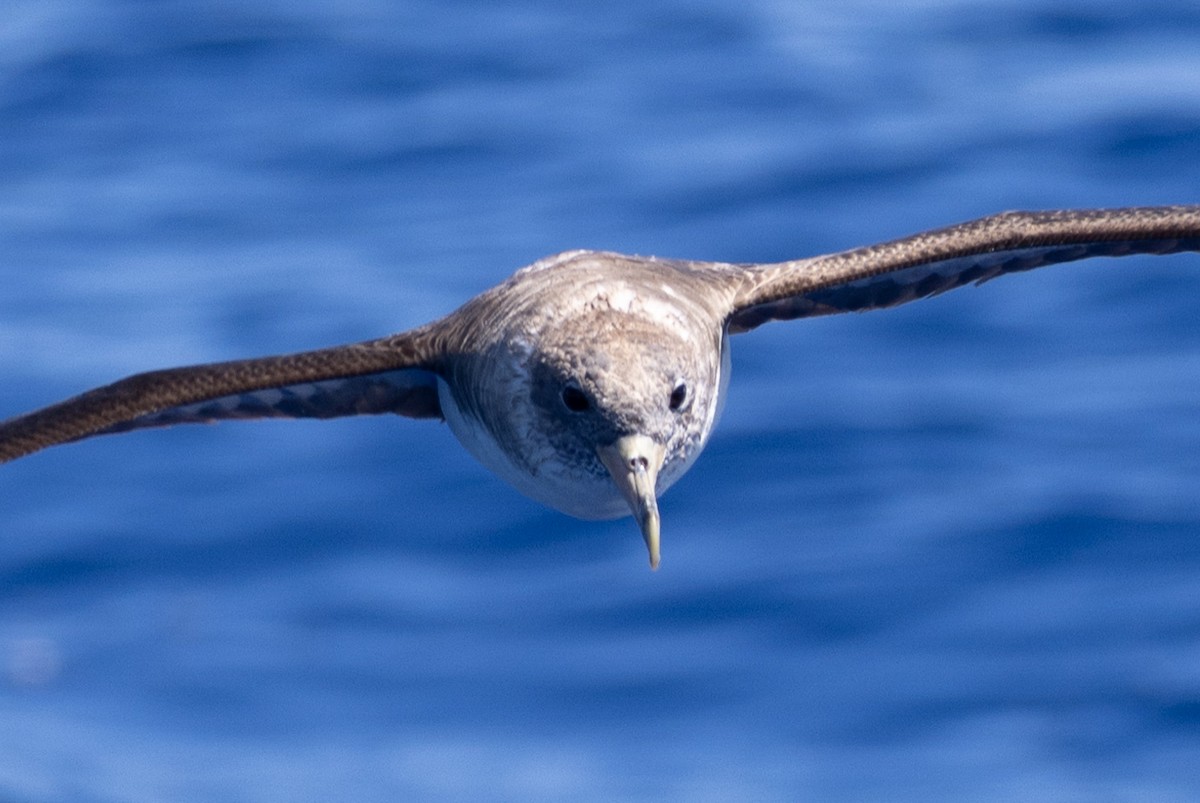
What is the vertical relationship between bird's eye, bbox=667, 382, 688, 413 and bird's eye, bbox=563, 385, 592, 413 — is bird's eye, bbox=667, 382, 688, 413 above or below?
above

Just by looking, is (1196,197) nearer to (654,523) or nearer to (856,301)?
(856,301)

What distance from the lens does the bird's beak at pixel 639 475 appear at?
827 cm

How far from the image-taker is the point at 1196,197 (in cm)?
1905

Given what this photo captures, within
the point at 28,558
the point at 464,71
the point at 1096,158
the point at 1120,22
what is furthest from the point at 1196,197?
the point at 28,558

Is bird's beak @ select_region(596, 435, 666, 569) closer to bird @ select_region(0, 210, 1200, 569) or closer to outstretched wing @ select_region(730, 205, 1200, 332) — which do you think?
bird @ select_region(0, 210, 1200, 569)

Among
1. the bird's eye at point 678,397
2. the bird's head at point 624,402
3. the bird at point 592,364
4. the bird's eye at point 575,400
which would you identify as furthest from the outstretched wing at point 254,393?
the bird's eye at point 678,397

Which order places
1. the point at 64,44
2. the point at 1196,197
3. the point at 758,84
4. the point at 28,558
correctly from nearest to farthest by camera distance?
the point at 28,558 → the point at 1196,197 → the point at 758,84 → the point at 64,44

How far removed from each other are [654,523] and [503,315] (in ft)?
5.38

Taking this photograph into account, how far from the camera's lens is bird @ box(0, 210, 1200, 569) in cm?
854

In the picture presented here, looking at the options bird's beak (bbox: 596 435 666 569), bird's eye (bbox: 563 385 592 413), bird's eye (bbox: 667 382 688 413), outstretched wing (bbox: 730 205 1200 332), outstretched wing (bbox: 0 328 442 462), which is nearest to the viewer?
bird's beak (bbox: 596 435 666 569)

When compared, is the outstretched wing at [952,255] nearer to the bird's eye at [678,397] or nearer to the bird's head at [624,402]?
the bird's head at [624,402]

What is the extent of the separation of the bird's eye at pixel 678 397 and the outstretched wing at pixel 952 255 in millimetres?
1638

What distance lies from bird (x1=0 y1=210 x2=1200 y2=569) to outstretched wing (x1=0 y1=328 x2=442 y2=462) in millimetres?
10

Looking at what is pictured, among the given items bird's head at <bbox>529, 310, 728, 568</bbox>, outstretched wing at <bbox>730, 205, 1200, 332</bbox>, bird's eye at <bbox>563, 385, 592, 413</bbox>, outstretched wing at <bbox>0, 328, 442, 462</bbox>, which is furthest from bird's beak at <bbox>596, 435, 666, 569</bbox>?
→ outstretched wing at <bbox>730, 205, 1200, 332</bbox>
